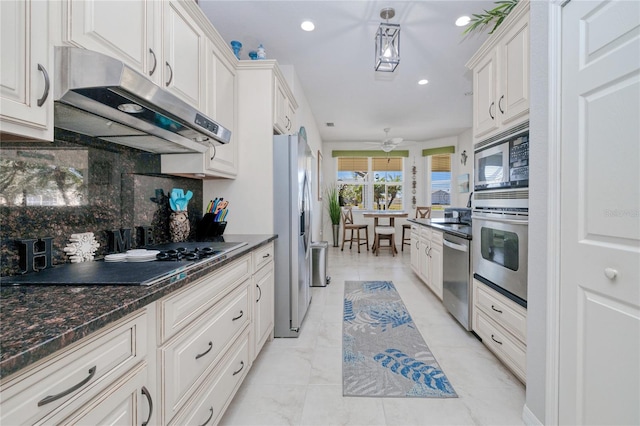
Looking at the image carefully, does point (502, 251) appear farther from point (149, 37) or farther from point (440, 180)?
point (440, 180)

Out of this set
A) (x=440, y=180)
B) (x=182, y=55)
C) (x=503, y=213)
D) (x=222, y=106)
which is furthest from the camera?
(x=440, y=180)

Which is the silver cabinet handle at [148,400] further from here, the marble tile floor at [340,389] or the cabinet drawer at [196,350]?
the marble tile floor at [340,389]

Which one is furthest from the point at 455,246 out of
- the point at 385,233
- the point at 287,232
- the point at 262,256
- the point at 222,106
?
the point at 385,233

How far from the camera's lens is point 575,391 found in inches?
44.8

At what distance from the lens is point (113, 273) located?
1018 millimetres

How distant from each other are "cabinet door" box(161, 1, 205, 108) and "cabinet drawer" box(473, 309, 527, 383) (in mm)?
2414

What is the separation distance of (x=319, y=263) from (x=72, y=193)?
2.79 m

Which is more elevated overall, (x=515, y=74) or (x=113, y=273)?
(x=515, y=74)

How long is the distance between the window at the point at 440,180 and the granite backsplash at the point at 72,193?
21.9 ft

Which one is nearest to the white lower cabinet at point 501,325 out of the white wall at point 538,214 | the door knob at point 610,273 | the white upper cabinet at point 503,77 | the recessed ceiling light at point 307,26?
the white wall at point 538,214

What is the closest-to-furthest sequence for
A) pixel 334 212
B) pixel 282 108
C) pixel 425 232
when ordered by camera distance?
pixel 282 108, pixel 425 232, pixel 334 212

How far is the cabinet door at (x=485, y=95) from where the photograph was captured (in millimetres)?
1964

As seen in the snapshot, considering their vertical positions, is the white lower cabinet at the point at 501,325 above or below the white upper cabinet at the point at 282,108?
below

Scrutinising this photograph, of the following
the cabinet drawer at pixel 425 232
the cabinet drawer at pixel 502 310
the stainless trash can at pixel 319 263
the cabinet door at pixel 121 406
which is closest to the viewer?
the cabinet door at pixel 121 406
